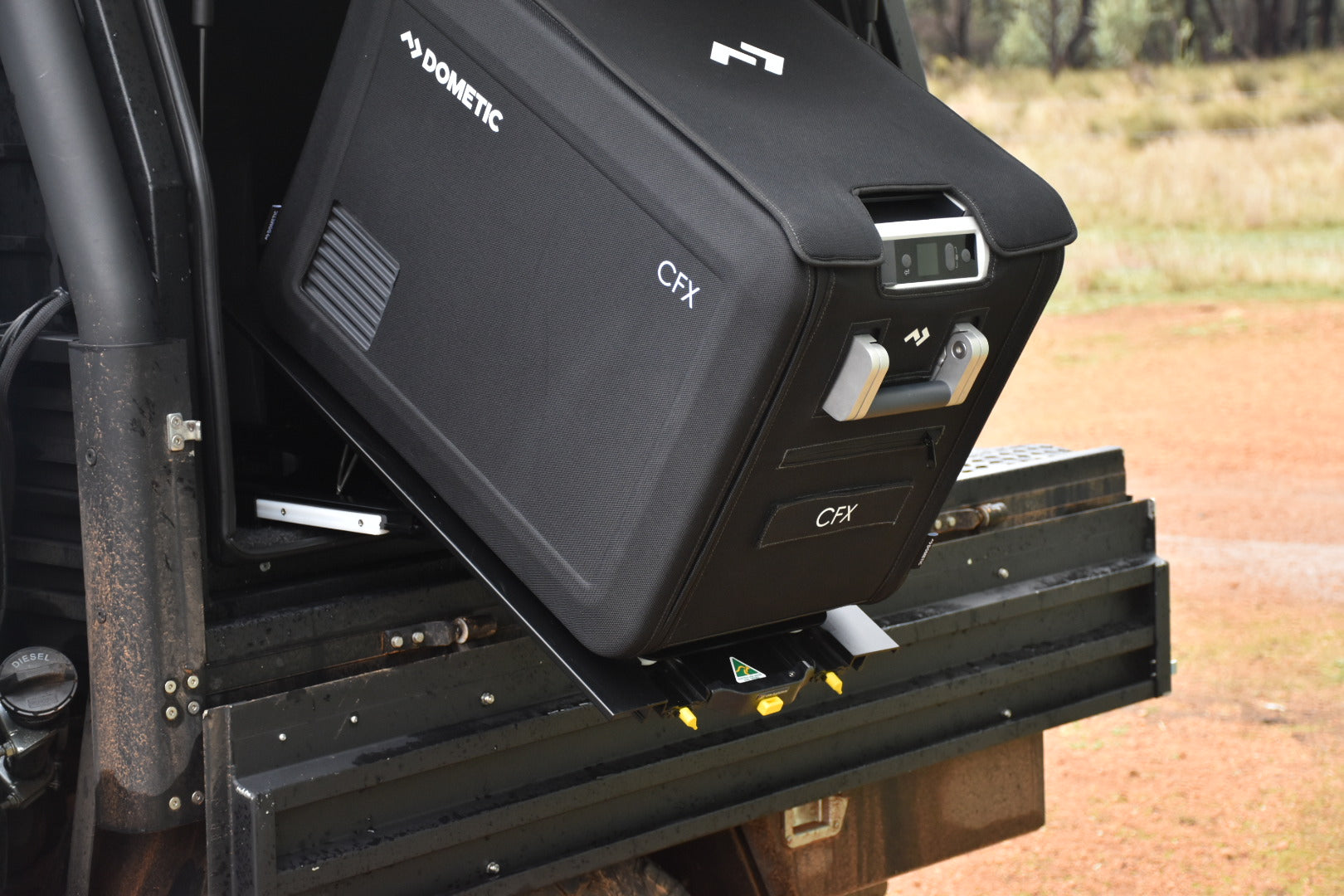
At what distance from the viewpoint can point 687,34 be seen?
198 centimetres

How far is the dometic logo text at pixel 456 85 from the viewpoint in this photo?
6.41 ft

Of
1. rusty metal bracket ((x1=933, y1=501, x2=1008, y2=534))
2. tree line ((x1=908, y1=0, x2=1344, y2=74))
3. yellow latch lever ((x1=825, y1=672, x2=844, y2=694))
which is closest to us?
yellow latch lever ((x1=825, y1=672, x2=844, y2=694))

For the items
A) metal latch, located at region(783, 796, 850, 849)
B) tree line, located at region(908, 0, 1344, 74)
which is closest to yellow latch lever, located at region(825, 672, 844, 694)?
metal latch, located at region(783, 796, 850, 849)

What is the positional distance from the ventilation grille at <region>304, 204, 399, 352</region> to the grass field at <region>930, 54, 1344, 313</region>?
32.5 feet

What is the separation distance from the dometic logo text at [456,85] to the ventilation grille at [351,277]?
0.23 m

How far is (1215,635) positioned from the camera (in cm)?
534

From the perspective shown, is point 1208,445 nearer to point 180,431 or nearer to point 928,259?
point 928,259

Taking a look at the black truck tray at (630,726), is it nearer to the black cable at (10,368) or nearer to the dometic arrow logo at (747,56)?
the black cable at (10,368)

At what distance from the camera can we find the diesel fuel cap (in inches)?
75.5

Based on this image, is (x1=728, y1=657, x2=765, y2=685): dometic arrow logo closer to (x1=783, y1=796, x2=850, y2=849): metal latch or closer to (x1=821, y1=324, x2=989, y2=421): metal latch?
(x1=821, y1=324, x2=989, y2=421): metal latch

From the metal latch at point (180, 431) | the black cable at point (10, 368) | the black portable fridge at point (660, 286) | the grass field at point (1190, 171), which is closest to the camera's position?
the black portable fridge at point (660, 286)

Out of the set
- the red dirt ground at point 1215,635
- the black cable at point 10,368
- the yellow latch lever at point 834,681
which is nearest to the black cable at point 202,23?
the black cable at point 10,368

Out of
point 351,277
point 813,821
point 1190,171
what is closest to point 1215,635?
point 813,821

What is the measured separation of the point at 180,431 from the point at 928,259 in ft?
3.00
